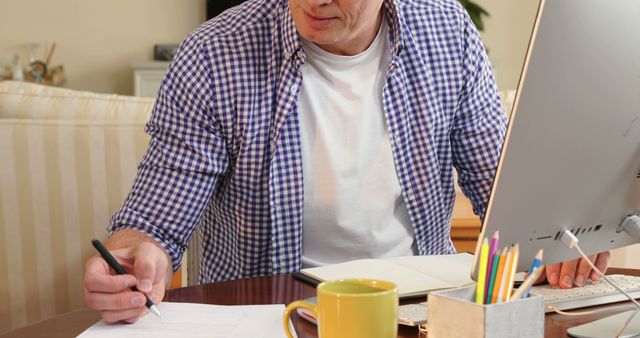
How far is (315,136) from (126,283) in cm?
50

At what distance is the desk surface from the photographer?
93cm

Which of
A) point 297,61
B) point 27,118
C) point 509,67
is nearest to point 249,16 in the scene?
point 297,61

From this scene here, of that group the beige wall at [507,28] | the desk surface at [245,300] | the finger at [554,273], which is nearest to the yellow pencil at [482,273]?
the desk surface at [245,300]

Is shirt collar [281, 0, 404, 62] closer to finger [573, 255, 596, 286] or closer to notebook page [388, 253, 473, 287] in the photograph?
notebook page [388, 253, 473, 287]

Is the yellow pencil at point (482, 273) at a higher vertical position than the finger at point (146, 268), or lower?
higher

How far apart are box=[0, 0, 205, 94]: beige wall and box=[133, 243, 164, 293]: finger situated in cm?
388

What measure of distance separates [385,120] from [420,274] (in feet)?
1.16

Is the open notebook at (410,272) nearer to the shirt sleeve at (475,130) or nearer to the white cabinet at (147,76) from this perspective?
the shirt sleeve at (475,130)

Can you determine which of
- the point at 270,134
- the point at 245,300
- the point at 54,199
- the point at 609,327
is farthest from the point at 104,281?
the point at 54,199

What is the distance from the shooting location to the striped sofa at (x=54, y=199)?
1.73 metres

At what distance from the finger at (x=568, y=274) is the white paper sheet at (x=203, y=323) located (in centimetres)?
37

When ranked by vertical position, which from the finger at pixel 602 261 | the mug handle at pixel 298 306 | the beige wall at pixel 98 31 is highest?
the beige wall at pixel 98 31

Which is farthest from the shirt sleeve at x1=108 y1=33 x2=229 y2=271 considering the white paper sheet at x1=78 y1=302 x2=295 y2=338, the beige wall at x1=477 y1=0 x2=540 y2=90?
the beige wall at x1=477 y1=0 x2=540 y2=90

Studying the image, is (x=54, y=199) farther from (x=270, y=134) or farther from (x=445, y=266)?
(x=445, y=266)
